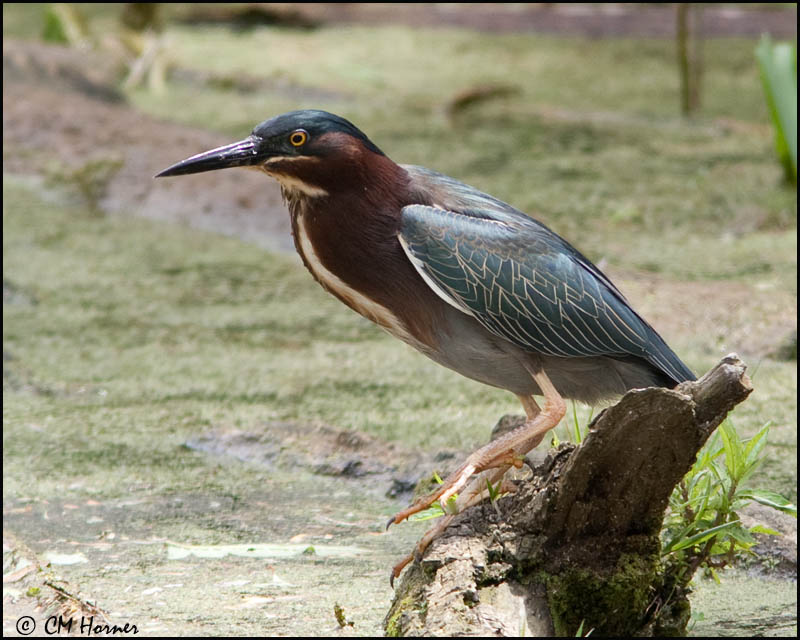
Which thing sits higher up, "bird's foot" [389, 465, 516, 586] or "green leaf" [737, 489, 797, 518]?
"green leaf" [737, 489, 797, 518]

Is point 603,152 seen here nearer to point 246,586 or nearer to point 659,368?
point 659,368

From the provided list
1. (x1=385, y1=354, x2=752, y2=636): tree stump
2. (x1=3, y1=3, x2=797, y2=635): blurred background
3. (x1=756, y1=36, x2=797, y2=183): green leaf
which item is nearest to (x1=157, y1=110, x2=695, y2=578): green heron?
(x1=385, y1=354, x2=752, y2=636): tree stump

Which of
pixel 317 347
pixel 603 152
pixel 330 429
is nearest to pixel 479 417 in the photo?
pixel 330 429

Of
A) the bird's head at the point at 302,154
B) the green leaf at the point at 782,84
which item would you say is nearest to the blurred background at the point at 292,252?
the green leaf at the point at 782,84

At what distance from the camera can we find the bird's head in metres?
2.46

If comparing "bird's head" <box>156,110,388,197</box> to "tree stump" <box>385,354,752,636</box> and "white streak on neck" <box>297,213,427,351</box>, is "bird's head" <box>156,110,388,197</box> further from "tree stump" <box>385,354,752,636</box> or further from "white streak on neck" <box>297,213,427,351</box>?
"tree stump" <box>385,354,752,636</box>

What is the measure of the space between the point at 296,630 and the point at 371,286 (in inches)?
29.3

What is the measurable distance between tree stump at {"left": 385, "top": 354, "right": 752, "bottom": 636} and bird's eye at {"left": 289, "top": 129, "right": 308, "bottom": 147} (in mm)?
862

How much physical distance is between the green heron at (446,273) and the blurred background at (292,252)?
0.53 meters

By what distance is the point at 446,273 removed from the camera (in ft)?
8.17

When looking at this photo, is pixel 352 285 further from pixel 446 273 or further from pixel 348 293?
pixel 446 273

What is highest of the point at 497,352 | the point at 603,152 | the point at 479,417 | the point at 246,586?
the point at 603,152

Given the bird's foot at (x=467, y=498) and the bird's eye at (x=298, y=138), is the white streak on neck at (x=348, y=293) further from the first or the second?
the bird's foot at (x=467, y=498)

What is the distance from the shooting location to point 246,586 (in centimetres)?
250
